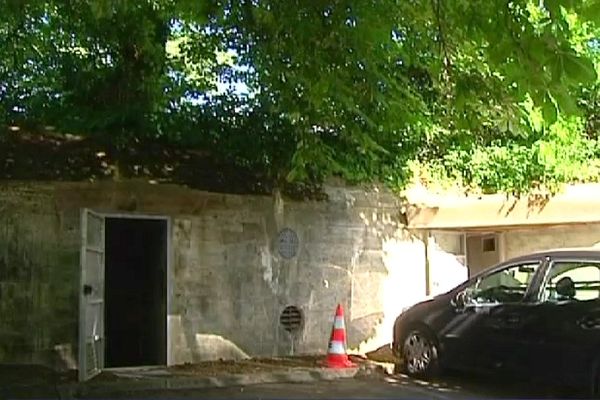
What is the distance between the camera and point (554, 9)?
5367mm

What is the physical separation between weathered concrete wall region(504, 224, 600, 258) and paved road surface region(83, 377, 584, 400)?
11.9 ft

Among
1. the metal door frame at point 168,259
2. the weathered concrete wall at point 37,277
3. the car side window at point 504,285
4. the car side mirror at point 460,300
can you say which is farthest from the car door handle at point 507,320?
the weathered concrete wall at point 37,277

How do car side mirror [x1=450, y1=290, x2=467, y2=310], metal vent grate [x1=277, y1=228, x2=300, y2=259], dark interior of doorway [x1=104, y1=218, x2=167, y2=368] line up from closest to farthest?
car side mirror [x1=450, y1=290, x2=467, y2=310], dark interior of doorway [x1=104, y1=218, x2=167, y2=368], metal vent grate [x1=277, y1=228, x2=300, y2=259]

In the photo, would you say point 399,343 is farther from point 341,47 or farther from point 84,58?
point 84,58

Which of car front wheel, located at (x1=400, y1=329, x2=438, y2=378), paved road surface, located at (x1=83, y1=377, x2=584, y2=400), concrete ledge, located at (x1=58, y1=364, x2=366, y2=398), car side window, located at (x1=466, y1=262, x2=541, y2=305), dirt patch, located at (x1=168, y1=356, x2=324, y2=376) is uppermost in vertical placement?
car side window, located at (x1=466, y1=262, x2=541, y2=305)

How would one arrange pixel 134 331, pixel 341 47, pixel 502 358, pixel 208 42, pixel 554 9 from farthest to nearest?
pixel 134 331, pixel 208 42, pixel 502 358, pixel 341 47, pixel 554 9

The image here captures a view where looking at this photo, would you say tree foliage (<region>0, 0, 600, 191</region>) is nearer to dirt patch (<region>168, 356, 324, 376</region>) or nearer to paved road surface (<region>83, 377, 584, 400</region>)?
dirt patch (<region>168, 356, 324, 376</region>)

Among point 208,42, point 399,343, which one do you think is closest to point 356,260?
point 399,343

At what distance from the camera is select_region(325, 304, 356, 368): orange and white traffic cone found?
11.2 metres

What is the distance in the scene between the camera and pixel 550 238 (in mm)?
13297

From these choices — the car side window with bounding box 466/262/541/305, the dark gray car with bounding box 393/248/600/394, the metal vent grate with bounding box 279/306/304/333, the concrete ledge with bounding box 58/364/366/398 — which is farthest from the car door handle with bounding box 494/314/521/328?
the metal vent grate with bounding box 279/306/304/333

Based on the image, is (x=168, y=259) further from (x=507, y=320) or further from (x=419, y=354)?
(x=507, y=320)

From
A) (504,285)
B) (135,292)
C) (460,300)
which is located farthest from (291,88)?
(135,292)

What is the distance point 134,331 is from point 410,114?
5.81 metres
